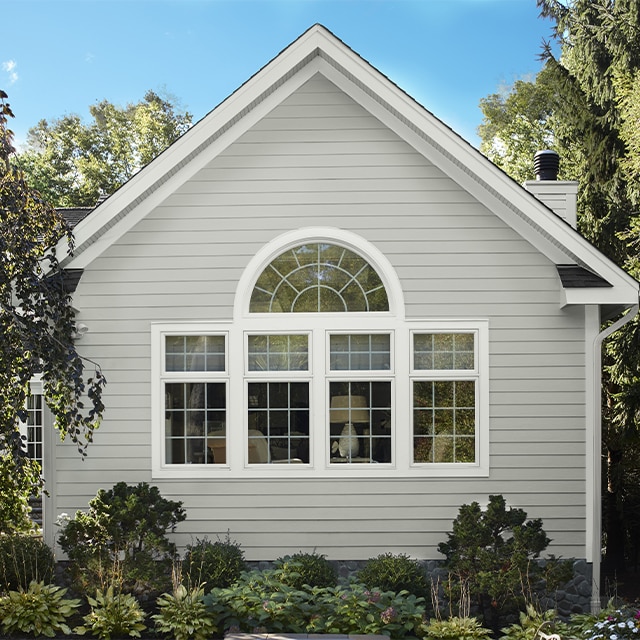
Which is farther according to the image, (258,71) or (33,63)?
(33,63)

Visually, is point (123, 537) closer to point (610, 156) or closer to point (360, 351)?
point (360, 351)

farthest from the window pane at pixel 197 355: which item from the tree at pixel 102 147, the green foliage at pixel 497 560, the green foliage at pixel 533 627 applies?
the tree at pixel 102 147

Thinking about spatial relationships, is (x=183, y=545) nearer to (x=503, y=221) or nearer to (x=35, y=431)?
(x=503, y=221)

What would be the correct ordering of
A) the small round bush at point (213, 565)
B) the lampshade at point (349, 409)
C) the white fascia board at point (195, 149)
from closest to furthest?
the small round bush at point (213, 565)
the white fascia board at point (195, 149)
the lampshade at point (349, 409)

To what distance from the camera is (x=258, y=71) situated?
726 centimetres

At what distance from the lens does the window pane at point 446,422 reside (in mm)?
7555

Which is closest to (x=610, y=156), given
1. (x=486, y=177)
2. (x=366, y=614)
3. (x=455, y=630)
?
(x=486, y=177)

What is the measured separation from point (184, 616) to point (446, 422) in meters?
3.10

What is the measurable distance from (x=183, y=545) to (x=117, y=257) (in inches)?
118

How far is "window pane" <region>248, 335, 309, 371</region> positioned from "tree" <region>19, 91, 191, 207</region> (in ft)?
75.6

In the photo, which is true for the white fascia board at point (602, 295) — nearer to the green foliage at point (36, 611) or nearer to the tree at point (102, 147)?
the green foliage at point (36, 611)

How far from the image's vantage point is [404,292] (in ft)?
24.9

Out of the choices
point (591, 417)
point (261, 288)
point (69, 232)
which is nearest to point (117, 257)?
point (69, 232)

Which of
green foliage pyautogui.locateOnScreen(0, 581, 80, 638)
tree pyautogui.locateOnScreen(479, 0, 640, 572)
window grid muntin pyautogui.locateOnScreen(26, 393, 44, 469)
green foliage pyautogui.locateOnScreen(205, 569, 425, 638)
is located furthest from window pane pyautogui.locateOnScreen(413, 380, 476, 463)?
window grid muntin pyautogui.locateOnScreen(26, 393, 44, 469)
